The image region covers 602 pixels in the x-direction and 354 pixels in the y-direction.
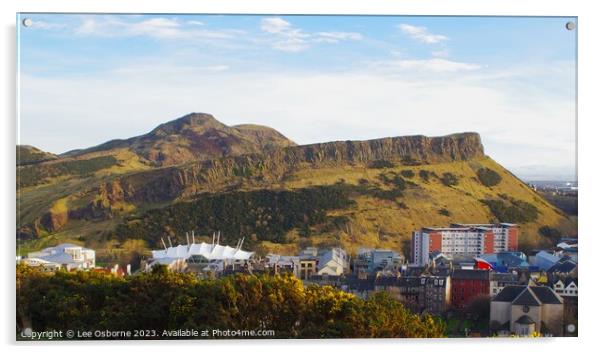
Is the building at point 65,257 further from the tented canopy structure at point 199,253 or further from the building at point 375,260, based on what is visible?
the building at point 375,260

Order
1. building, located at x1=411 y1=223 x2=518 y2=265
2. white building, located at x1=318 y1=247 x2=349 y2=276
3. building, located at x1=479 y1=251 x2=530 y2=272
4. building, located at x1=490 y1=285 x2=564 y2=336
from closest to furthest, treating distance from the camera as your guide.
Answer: building, located at x1=490 y1=285 x2=564 y2=336 → building, located at x1=479 y1=251 x2=530 y2=272 → building, located at x1=411 y1=223 x2=518 y2=265 → white building, located at x1=318 y1=247 x2=349 y2=276

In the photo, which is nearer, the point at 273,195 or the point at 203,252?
the point at 203,252

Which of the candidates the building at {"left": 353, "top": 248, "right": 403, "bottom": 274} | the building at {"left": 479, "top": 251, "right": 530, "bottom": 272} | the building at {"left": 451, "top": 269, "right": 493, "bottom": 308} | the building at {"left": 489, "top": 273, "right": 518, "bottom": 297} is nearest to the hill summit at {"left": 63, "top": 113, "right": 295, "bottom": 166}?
the building at {"left": 353, "top": 248, "right": 403, "bottom": 274}

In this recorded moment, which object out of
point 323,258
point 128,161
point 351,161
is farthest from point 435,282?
point 128,161

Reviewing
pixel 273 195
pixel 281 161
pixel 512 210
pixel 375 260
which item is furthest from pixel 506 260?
pixel 281 161

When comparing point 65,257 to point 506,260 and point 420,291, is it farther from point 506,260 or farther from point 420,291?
point 506,260

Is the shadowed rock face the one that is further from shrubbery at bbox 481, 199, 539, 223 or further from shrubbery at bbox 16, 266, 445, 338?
shrubbery at bbox 16, 266, 445, 338
